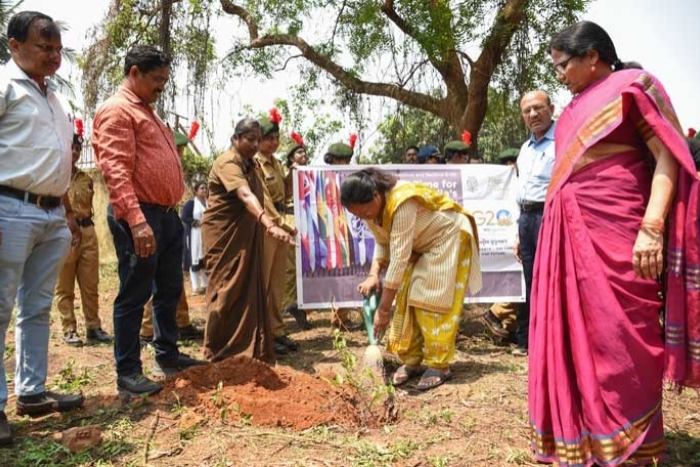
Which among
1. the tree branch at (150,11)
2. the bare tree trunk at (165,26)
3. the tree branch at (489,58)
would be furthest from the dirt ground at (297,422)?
the tree branch at (150,11)

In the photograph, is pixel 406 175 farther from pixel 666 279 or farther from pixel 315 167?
pixel 666 279

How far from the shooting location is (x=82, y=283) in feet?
17.2

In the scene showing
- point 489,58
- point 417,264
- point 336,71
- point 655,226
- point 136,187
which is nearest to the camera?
point 655,226

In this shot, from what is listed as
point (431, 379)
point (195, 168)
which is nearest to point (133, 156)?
point (431, 379)

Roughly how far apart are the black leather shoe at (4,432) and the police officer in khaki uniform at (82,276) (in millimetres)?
2352

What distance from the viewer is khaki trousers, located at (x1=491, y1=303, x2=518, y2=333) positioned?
521cm

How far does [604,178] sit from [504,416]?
141 cm

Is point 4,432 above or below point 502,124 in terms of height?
below

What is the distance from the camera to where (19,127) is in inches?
109

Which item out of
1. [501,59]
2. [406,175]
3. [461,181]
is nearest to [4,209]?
[406,175]

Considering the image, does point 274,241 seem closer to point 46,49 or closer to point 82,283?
point 82,283

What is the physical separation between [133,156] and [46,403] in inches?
53.3

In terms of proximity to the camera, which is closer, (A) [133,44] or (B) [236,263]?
(B) [236,263]

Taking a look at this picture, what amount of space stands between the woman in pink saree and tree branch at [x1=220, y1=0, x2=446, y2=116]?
6132 mm
